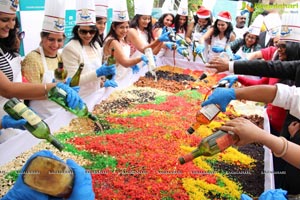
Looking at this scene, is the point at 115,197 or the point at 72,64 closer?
the point at 115,197

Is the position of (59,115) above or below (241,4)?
below

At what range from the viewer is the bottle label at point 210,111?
190cm

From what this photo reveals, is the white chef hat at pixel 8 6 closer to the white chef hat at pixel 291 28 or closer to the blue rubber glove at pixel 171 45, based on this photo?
the white chef hat at pixel 291 28

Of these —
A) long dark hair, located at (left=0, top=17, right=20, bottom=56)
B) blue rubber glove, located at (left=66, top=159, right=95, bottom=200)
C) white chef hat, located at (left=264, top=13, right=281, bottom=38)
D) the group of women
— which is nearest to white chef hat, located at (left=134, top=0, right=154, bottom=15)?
the group of women

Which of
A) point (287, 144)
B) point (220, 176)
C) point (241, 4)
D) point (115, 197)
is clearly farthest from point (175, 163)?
point (241, 4)

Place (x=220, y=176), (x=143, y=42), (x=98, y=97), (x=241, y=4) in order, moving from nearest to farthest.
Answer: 1. (x=220, y=176)
2. (x=98, y=97)
3. (x=143, y=42)
4. (x=241, y=4)

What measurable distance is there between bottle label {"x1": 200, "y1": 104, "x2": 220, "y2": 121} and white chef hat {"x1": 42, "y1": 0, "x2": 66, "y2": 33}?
162cm

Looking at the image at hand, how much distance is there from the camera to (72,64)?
9.71 ft

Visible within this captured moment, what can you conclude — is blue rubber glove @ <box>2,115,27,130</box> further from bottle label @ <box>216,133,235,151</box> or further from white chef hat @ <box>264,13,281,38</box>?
white chef hat @ <box>264,13,281,38</box>

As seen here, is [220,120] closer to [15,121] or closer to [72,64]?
[72,64]

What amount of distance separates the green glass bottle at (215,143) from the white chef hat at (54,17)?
1.84m

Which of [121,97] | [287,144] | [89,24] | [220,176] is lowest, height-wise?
[220,176]

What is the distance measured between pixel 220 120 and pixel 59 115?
169 cm

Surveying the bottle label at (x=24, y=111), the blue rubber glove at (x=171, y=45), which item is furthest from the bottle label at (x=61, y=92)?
the blue rubber glove at (x=171, y=45)
